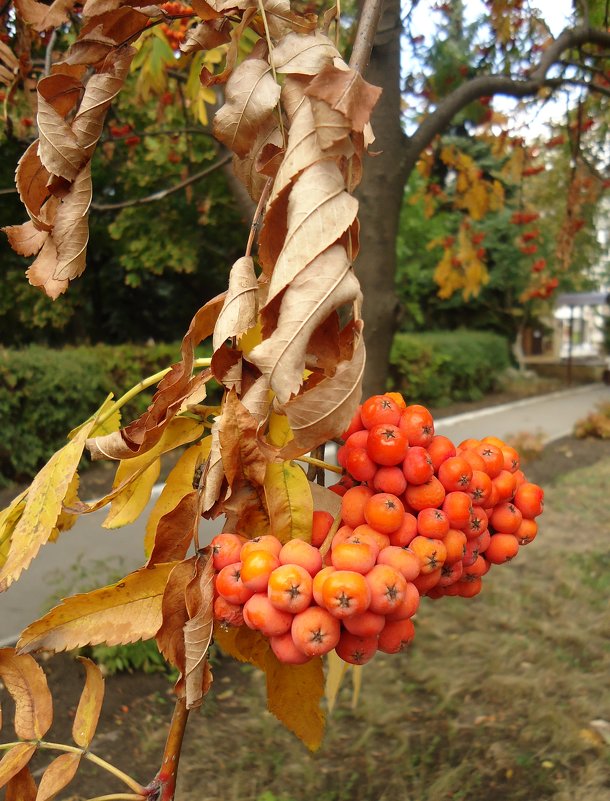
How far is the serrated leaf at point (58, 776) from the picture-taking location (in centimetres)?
74

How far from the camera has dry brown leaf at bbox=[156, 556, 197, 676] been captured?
0.62m

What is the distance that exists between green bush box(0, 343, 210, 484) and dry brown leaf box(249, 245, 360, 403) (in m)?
6.65

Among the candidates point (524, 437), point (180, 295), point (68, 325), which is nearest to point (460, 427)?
point (524, 437)

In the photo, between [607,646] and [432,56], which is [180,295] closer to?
[432,56]

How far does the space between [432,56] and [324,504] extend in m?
4.34

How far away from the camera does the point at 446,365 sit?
44.1ft

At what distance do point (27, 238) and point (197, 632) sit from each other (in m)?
0.50

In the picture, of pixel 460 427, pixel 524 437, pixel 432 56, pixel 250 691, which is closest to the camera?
pixel 250 691

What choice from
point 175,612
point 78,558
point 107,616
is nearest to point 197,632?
point 175,612

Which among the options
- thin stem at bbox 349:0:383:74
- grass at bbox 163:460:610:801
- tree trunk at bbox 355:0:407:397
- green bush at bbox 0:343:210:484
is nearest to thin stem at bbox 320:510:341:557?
thin stem at bbox 349:0:383:74

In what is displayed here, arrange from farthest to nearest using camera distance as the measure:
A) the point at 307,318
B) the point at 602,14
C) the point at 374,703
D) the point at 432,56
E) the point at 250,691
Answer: the point at 432,56
the point at 602,14
the point at 250,691
the point at 374,703
the point at 307,318

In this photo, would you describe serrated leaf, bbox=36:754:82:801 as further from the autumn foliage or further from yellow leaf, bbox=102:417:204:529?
yellow leaf, bbox=102:417:204:529

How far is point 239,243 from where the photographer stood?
11.1 meters

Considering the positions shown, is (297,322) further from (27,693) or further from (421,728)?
(421,728)
